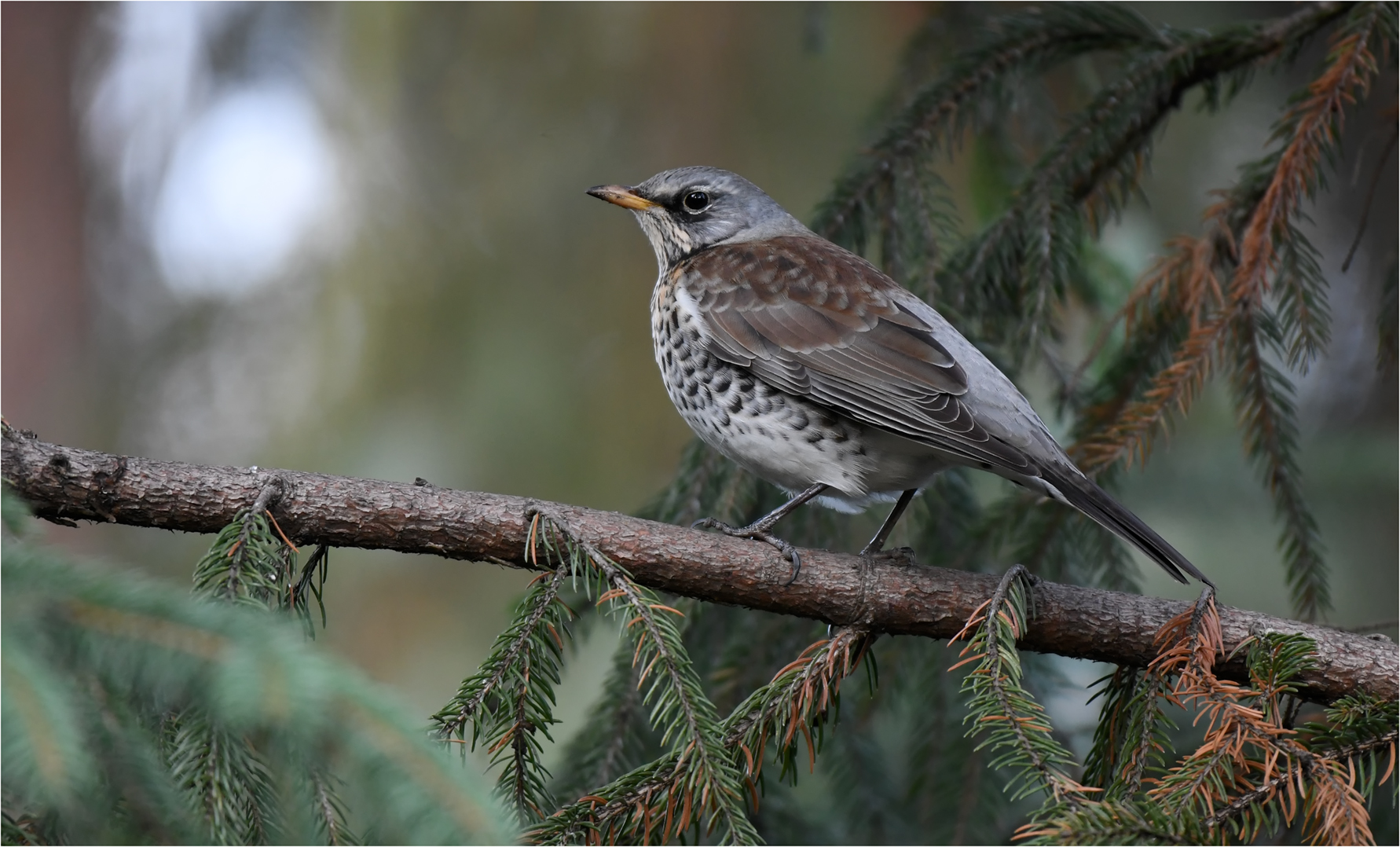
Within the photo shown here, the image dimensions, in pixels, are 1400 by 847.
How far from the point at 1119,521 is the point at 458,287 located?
2928mm

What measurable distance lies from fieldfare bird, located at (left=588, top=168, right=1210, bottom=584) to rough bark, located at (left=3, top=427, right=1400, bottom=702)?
0.92ft

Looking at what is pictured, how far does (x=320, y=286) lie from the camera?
4328 millimetres

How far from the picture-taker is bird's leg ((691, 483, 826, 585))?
2156 mm

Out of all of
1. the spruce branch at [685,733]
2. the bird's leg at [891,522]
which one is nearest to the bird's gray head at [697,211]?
the bird's leg at [891,522]

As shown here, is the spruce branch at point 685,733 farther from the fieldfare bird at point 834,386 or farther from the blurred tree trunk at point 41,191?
the blurred tree trunk at point 41,191

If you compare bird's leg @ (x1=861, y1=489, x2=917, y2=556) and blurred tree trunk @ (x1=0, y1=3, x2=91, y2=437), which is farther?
blurred tree trunk @ (x1=0, y1=3, x2=91, y2=437)

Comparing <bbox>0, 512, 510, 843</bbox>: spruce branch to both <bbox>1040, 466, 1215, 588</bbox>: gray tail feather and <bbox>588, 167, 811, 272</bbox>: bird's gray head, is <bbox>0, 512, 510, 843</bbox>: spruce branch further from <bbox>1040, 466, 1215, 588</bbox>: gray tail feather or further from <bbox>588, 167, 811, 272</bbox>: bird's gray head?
<bbox>588, 167, 811, 272</bbox>: bird's gray head

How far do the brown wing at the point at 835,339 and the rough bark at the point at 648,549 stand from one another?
1.43 feet

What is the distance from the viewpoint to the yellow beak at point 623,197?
11.3 ft

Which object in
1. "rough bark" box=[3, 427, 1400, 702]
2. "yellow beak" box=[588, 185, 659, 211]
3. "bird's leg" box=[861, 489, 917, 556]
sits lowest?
"rough bark" box=[3, 427, 1400, 702]

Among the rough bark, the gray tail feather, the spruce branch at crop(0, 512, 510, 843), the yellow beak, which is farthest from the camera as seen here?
the yellow beak

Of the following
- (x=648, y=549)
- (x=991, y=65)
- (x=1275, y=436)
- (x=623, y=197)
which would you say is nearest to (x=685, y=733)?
(x=648, y=549)

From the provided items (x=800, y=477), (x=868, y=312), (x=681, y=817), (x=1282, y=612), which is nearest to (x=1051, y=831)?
(x=681, y=817)

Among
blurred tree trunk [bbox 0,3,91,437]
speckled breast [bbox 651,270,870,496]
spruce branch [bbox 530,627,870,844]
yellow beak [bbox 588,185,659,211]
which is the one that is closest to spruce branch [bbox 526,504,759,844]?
spruce branch [bbox 530,627,870,844]
